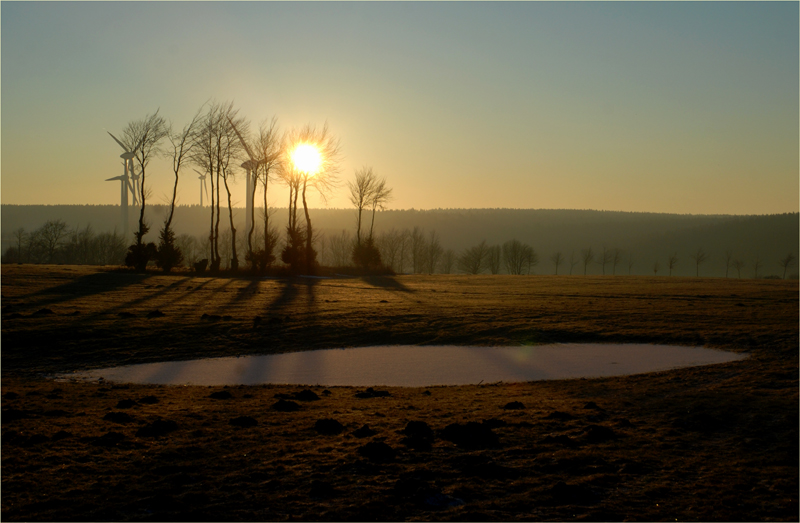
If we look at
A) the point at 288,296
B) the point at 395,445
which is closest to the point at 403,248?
the point at 288,296

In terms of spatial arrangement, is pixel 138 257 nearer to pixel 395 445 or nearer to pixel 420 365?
pixel 420 365

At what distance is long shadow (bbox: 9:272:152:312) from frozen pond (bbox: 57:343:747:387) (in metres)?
13.1

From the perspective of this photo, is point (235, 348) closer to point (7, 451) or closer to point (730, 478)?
point (7, 451)

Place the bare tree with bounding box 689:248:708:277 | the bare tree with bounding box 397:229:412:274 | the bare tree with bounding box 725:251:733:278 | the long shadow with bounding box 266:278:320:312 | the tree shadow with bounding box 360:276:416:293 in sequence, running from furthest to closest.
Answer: the bare tree with bounding box 689:248:708:277 < the bare tree with bounding box 725:251:733:278 < the bare tree with bounding box 397:229:412:274 < the tree shadow with bounding box 360:276:416:293 < the long shadow with bounding box 266:278:320:312

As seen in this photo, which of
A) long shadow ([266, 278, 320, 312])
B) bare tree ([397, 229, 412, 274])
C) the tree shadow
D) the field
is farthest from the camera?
bare tree ([397, 229, 412, 274])

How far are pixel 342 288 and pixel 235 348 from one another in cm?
2168

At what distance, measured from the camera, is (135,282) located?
38938 mm

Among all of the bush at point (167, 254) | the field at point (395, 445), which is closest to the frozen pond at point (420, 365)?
the field at point (395, 445)

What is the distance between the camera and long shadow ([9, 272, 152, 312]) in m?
28.2

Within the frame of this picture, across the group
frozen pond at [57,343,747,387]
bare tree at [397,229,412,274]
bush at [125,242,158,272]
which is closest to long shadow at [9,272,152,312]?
bush at [125,242,158,272]

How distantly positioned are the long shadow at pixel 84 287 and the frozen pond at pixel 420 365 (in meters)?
13.1

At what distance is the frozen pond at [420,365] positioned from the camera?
1550 centimetres

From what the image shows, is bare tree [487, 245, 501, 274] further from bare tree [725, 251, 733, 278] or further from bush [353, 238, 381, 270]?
bush [353, 238, 381, 270]

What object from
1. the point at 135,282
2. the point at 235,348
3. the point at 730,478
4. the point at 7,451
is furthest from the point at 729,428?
the point at 135,282
